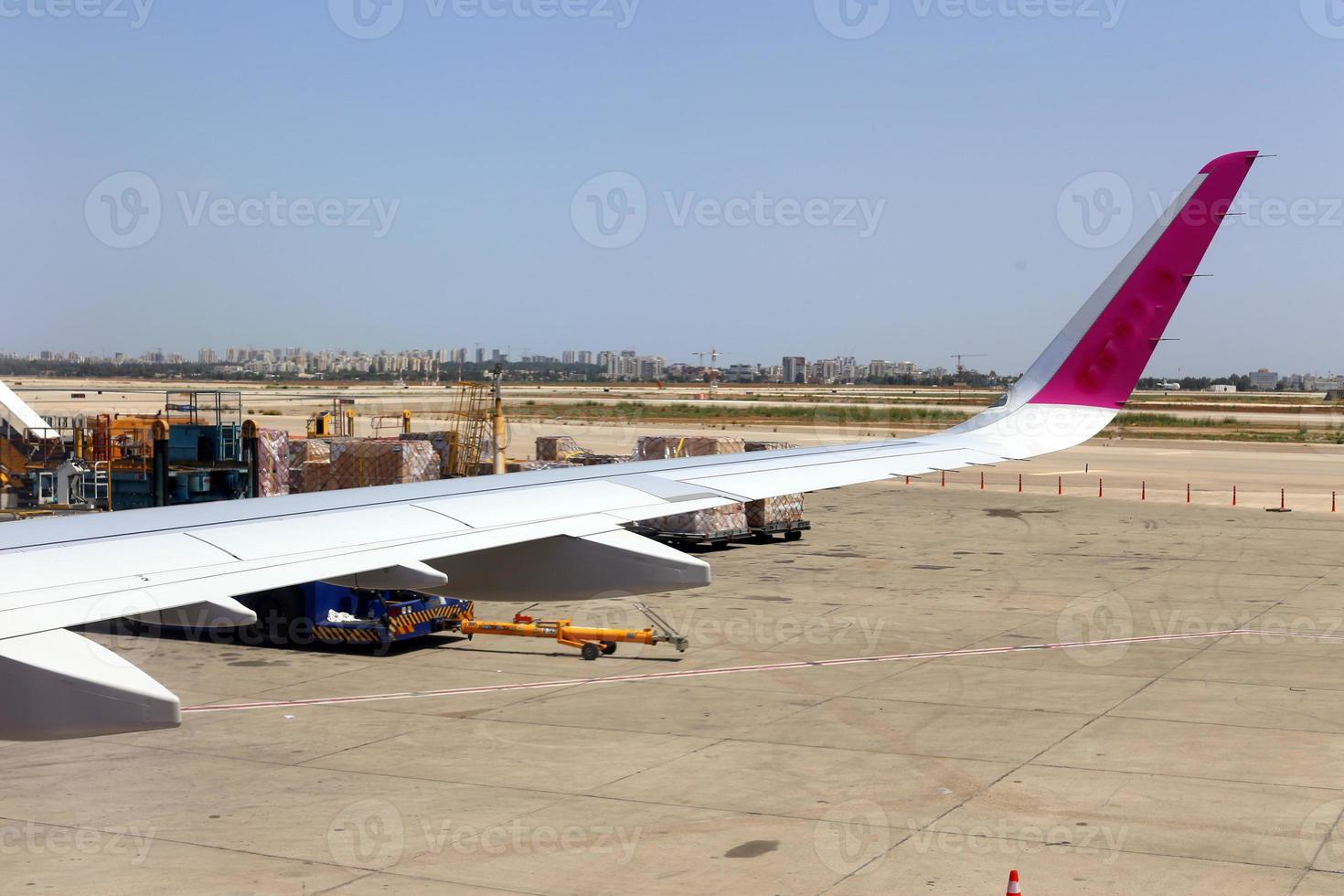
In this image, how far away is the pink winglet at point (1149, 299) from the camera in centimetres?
1020

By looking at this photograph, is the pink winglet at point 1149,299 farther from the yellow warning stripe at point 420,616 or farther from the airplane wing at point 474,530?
the yellow warning stripe at point 420,616

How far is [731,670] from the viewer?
1802cm

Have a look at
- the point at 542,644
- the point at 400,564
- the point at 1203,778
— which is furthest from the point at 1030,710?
the point at 400,564

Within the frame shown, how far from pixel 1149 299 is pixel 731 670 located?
9.28 meters

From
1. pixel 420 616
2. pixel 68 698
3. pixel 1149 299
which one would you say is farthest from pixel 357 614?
pixel 68 698

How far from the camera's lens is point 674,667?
1827cm

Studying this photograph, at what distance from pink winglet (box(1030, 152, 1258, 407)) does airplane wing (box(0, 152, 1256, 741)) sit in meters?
0.01

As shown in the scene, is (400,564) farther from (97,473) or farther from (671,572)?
(97,473)

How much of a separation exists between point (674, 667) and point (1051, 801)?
720 centimetres

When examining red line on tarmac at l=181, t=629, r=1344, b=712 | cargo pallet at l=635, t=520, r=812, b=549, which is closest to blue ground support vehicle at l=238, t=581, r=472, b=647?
red line on tarmac at l=181, t=629, r=1344, b=712

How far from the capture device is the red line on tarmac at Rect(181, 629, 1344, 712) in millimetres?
16203

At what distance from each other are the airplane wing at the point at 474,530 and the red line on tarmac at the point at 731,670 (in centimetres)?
649

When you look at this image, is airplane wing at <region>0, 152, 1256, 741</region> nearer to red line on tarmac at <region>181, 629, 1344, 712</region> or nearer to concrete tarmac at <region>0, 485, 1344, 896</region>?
concrete tarmac at <region>0, 485, 1344, 896</region>

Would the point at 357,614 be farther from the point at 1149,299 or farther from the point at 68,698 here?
the point at 68,698
